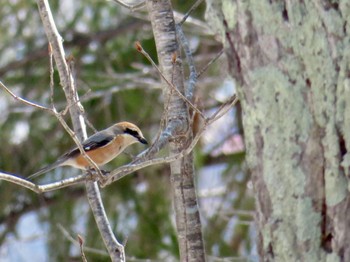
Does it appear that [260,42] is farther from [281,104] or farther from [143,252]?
[143,252]

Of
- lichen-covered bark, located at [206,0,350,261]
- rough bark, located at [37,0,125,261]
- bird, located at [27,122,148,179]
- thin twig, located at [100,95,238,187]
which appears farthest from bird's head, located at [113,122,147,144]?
lichen-covered bark, located at [206,0,350,261]

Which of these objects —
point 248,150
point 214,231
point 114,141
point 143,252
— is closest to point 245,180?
point 214,231

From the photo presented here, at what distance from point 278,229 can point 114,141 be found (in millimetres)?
3356

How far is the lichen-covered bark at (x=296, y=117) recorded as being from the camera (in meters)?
1.76

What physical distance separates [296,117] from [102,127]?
4937 millimetres

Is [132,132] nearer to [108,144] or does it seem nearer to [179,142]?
[108,144]

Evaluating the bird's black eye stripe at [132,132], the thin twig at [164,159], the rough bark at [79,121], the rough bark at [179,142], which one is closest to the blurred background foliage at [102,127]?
the bird's black eye stripe at [132,132]

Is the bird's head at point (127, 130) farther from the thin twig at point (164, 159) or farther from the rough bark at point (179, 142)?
the thin twig at point (164, 159)

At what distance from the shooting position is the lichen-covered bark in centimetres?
176

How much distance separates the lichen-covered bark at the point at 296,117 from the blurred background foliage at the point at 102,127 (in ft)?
14.9

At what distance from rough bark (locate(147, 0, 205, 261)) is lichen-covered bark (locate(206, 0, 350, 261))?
1067 millimetres

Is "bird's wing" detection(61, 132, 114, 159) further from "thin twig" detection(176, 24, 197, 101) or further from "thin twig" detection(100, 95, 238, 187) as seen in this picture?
"thin twig" detection(100, 95, 238, 187)

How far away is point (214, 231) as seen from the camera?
6.57 m

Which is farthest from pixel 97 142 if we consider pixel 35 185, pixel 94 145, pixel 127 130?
pixel 35 185
